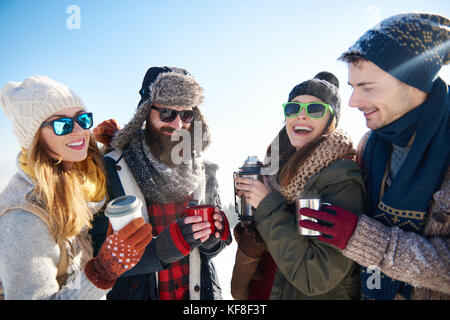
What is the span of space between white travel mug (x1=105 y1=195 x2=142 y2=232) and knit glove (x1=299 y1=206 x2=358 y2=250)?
107 centimetres

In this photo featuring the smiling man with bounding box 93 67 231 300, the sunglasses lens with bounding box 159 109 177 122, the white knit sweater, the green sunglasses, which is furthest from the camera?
the sunglasses lens with bounding box 159 109 177 122

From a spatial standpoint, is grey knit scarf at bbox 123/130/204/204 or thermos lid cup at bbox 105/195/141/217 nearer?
thermos lid cup at bbox 105/195/141/217

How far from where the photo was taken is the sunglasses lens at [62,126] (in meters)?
1.68

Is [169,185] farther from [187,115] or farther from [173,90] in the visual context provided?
[173,90]

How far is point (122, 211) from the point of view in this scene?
1.44 meters

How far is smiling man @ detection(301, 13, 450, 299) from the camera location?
56.2 inches

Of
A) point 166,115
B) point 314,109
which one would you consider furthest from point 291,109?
point 166,115

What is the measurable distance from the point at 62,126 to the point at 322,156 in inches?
73.3

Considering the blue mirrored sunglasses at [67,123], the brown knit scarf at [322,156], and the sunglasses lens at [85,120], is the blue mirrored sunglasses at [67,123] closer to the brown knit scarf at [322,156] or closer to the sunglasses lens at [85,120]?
the sunglasses lens at [85,120]

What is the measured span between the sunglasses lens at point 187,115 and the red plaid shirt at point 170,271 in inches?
36.9

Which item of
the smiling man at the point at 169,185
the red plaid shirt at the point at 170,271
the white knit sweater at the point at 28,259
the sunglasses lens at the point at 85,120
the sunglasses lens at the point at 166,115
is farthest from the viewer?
the sunglasses lens at the point at 166,115

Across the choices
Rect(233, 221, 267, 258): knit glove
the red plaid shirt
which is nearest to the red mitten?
the red plaid shirt

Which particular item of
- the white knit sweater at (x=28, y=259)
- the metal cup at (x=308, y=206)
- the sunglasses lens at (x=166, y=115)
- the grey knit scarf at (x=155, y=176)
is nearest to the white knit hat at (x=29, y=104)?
the white knit sweater at (x=28, y=259)

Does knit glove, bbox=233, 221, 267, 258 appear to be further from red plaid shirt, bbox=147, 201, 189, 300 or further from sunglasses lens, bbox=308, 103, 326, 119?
sunglasses lens, bbox=308, 103, 326, 119
